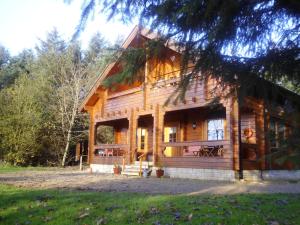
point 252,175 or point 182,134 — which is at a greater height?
point 182,134

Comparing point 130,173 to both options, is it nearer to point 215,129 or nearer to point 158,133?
point 158,133

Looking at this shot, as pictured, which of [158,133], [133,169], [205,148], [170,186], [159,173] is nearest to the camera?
[170,186]

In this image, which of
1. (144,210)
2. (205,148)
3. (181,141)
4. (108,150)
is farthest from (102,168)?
(144,210)

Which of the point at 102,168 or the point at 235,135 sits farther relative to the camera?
the point at 102,168

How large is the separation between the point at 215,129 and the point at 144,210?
11.4 m

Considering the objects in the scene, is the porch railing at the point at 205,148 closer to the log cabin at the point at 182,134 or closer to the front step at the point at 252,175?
the log cabin at the point at 182,134

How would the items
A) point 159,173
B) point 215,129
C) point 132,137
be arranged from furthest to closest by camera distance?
point 132,137, point 215,129, point 159,173

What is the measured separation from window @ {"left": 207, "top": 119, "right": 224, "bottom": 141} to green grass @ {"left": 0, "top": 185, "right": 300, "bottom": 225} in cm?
888

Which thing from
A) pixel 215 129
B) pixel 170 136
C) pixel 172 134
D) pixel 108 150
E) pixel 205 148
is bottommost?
pixel 108 150

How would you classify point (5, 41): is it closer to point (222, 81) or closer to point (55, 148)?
point (55, 148)

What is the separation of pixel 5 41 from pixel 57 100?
22.0 m

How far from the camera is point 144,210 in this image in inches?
248

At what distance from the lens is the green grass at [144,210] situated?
5.74m

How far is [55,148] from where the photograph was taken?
1113 inches
